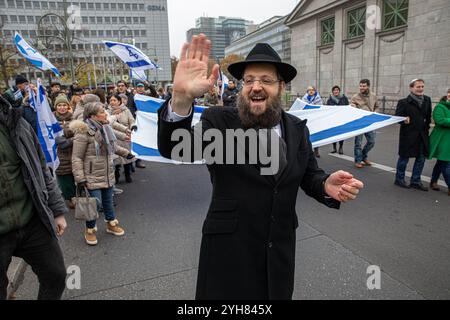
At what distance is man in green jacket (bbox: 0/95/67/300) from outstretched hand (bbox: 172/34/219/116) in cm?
140

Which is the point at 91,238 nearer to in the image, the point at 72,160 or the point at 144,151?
the point at 72,160

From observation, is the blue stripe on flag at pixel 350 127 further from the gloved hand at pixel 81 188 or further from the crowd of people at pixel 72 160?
the gloved hand at pixel 81 188

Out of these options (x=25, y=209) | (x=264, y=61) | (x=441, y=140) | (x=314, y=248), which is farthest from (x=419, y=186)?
(x=25, y=209)

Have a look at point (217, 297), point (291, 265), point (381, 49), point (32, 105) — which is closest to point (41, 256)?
point (217, 297)

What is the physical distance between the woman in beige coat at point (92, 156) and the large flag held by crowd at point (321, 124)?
2.00 m

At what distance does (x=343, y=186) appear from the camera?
6.47 feet

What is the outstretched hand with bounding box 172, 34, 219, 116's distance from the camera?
1639mm

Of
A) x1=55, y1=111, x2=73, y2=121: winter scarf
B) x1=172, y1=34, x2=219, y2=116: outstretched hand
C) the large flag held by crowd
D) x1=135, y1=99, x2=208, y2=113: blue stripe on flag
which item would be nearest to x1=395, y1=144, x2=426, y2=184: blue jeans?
the large flag held by crowd

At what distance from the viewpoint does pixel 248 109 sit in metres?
1.94

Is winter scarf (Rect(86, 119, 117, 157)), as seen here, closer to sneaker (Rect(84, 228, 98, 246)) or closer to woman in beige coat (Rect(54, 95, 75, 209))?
sneaker (Rect(84, 228, 98, 246))

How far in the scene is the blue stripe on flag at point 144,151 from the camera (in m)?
6.71

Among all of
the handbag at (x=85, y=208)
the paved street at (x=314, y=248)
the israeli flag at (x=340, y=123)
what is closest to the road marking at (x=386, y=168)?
the paved street at (x=314, y=248)

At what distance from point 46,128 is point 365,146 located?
22.4ft

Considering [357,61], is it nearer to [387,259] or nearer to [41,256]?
[387,259]
